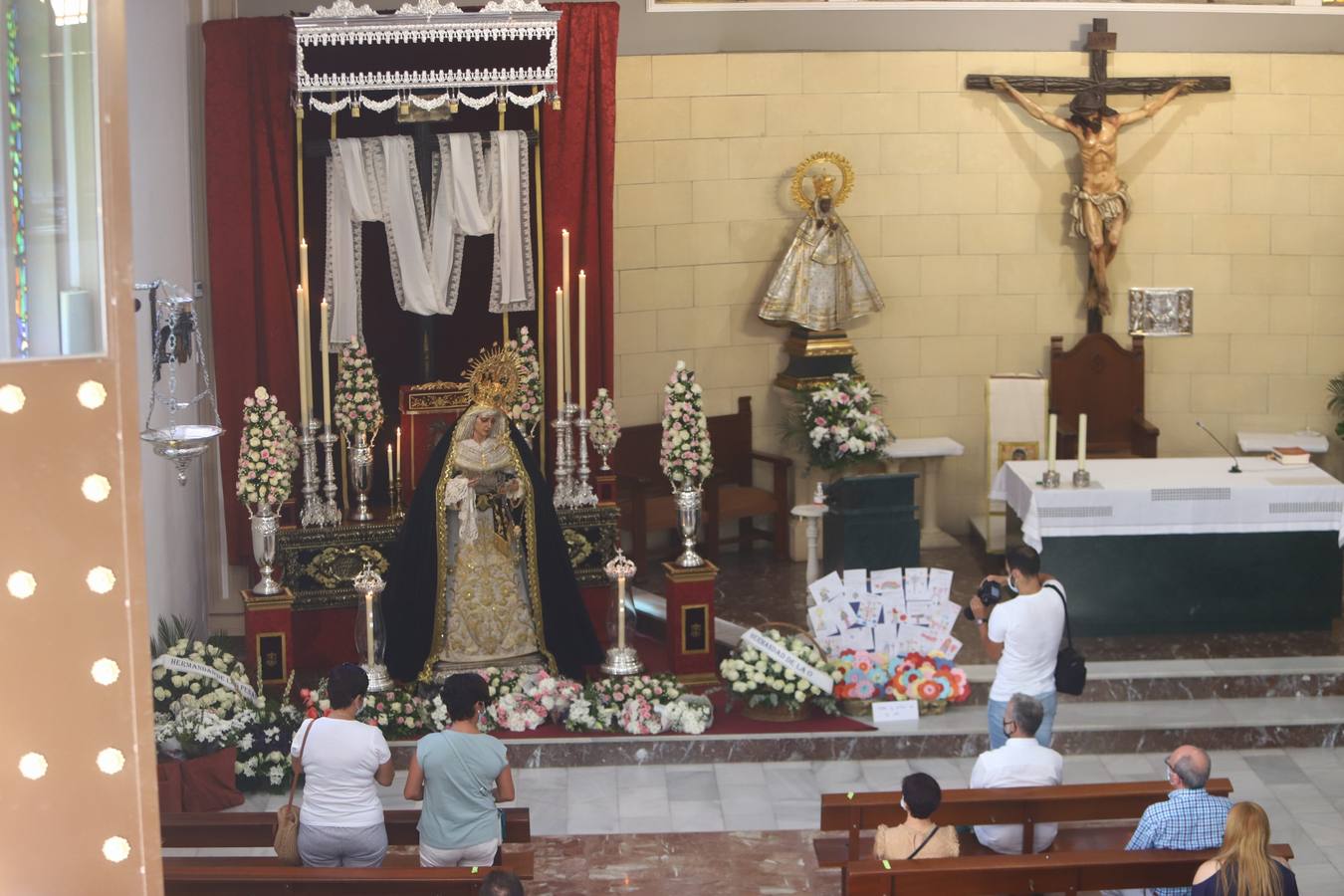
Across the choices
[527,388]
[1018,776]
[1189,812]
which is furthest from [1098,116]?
[1189,812]

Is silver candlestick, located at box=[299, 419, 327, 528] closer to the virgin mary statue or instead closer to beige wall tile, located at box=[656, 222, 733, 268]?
the virgin mary statue

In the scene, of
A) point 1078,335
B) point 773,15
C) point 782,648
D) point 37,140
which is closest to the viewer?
point 37,140

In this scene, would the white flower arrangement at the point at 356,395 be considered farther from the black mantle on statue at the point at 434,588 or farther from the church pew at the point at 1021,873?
the church pew at the point at 1021,873

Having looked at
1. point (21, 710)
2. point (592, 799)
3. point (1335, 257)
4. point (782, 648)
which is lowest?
point (592, 799)

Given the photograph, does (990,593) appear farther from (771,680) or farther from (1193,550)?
(1193,550)

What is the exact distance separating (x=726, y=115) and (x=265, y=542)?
175 inches

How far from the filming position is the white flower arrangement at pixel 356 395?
32.2 feet

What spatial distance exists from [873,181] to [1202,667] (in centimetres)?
422

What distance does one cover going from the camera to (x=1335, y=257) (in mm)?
12422

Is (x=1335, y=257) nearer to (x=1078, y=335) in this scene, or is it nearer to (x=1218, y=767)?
(x=1078, y=335)

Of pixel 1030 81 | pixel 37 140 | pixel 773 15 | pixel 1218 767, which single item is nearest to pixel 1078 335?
pixel 1030 81

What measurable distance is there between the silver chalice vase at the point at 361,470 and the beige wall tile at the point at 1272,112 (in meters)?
6.61

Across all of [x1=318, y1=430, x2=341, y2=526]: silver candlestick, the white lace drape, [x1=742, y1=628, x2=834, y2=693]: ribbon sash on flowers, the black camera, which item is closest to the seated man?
the black camera

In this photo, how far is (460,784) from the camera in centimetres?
609
